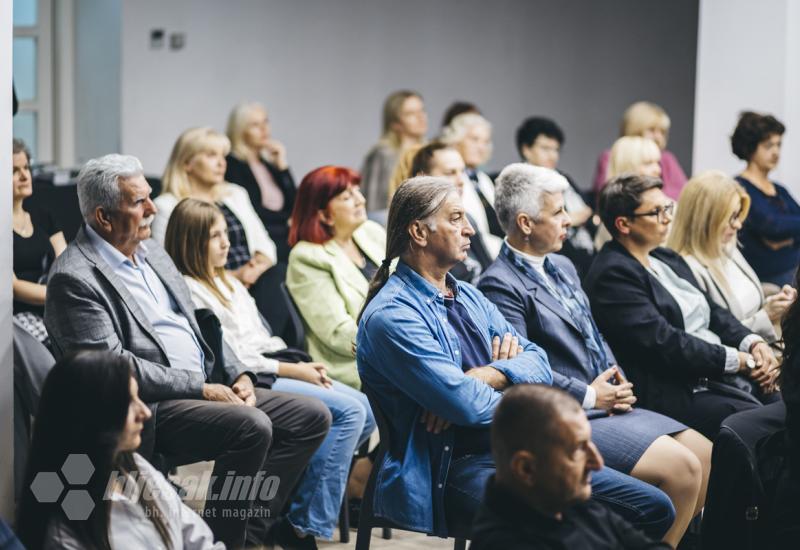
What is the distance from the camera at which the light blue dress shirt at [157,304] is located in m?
3.31

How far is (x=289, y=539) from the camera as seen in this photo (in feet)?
12.1

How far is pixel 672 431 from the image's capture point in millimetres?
3447

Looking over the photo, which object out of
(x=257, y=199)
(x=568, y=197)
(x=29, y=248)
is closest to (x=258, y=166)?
(x=257, y=199)

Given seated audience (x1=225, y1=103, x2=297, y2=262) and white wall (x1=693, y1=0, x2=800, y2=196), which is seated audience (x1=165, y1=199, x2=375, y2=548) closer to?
seated audience (x1=225, y1=103, x2=297, y2=262)

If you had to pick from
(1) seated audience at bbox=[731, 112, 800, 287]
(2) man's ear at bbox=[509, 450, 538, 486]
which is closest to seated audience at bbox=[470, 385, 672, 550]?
(2) man's ear at bbox=[509, 450, 538, 486]

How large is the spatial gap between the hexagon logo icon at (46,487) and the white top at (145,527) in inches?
2.2

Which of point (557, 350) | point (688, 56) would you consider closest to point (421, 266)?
point (557, 350)

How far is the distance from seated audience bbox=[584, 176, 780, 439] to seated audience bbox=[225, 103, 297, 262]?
274cm

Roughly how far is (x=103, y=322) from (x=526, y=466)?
146 centimetres

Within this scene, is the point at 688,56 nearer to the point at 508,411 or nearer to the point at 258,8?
the point at 258,8

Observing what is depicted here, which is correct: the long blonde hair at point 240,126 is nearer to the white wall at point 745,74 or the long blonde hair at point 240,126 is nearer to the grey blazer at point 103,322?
the white wall at point 745,74

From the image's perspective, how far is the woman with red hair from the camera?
4094mm

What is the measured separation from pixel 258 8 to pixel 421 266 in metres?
5.44

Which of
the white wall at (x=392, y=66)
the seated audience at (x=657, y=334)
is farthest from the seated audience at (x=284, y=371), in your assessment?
the white wall at (x=392, y=66)
